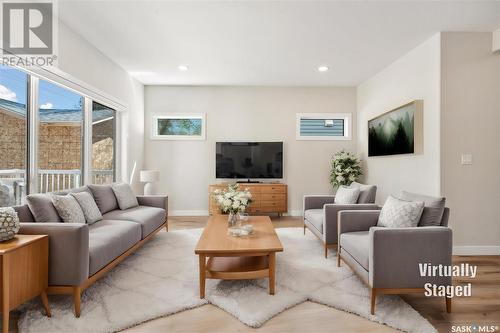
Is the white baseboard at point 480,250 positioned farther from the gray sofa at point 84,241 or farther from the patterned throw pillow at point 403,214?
the gray sofa at point 84,241

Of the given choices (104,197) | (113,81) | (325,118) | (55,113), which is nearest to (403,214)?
(104,197)

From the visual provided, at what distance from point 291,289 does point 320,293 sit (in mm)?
254

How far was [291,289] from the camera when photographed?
2465mm

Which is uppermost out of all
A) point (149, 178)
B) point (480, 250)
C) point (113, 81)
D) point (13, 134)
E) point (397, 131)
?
point (113, 81)

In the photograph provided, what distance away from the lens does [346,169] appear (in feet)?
17.7

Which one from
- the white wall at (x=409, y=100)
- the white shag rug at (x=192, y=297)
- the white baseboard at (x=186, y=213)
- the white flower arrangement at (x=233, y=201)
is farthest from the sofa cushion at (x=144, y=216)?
the white wall at (x=409, y=100)

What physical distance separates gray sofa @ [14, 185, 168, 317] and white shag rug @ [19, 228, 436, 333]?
18 cm

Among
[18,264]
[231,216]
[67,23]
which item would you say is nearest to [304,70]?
[231,216]

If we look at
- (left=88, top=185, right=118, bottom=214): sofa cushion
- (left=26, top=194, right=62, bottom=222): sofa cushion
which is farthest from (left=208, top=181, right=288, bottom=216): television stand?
(left=26, top=194, right=62, bottom=222): sofa cushion

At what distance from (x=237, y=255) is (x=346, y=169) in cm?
371

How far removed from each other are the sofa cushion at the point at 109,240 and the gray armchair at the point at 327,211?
2233mm

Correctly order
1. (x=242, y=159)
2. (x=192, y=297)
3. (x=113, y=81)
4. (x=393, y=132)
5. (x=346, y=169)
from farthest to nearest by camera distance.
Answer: (x=242, y=159), (x=346, y=169), (x=113, y=81), (x=393, y=132), (x=192, y=297)

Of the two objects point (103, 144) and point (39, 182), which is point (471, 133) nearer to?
point (39, 182)

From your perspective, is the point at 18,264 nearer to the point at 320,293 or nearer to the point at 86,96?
the point at 320,293
